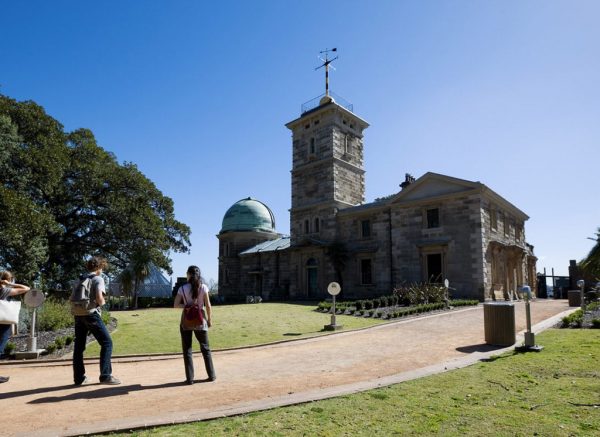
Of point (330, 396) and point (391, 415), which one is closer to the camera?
point (391, 415)

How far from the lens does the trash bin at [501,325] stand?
9.67m

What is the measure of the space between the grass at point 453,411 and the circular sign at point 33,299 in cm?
618

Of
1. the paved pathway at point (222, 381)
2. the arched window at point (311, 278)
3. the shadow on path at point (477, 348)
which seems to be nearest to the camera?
the paved pathway at point (222, 381)

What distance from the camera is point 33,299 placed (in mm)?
8773

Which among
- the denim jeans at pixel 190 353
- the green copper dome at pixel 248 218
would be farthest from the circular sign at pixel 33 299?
the green copper dome at pixel 248 218

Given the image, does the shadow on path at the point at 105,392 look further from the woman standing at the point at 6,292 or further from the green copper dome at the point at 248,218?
the green copper dome at the point at 248,218

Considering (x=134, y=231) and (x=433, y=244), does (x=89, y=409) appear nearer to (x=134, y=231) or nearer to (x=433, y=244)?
(x=134, y=231)

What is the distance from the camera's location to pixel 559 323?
1322 cm

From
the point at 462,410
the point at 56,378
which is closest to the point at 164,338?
the point at 56,378

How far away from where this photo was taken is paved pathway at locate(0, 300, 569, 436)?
15.5 ft

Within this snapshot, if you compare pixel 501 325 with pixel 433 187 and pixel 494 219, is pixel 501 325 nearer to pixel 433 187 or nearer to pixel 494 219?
pixel 433 187

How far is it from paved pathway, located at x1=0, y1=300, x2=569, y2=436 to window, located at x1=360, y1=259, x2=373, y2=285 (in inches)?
719

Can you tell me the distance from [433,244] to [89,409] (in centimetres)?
2387

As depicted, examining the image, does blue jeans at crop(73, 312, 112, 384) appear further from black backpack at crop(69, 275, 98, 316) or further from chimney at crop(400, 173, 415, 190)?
chimney at crop(400, 173, 415, 190)
